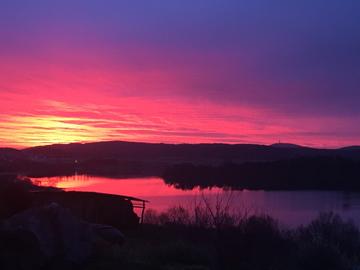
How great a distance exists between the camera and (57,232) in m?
10.9

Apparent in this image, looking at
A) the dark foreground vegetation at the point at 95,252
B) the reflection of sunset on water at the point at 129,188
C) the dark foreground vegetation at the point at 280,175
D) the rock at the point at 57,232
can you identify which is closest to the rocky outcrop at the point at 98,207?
the dark foreground vegetation at the point at 95,252

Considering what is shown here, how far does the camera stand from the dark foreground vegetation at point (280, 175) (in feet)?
260

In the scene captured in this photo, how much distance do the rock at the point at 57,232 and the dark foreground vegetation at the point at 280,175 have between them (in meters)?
65.1

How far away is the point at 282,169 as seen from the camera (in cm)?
8619

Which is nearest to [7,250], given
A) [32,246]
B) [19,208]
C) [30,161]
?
[32,246]

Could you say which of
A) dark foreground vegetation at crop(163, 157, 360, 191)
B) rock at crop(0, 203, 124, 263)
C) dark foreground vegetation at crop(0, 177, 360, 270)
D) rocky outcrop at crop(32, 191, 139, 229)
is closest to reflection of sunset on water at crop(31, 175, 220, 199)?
dark foreground vegetation at crop(163, 157, 360, 191)

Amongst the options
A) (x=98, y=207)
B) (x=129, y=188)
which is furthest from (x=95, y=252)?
(x=129, y=188)

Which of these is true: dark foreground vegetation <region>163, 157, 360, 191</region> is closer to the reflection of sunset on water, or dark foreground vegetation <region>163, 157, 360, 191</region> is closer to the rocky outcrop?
the reflection of sunset on water

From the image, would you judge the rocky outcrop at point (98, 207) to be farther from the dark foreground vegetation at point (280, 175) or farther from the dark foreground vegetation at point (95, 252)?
the dark foreground vegetation at point (280, 175)

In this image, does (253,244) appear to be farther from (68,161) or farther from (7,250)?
(68,161)

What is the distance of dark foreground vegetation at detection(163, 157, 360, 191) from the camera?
79.3 meters

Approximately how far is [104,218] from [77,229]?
46.2 ft

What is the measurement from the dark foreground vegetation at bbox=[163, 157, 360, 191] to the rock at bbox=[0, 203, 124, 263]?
6507cm

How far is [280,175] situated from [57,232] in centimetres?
7617
